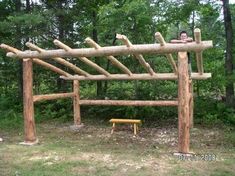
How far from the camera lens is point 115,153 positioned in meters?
8.07

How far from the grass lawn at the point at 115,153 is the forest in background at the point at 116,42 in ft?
4.80

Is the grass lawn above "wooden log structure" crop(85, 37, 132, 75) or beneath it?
beneath

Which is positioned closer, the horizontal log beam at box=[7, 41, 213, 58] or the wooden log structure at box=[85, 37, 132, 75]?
the horizontal log beam at box=[7, 41, 213, 58]

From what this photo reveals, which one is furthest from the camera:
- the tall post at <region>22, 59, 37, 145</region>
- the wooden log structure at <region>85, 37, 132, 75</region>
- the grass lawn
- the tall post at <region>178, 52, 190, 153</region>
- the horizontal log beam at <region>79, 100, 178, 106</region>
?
the horizontal log beam at <region>79, 100, 178, 106</region>

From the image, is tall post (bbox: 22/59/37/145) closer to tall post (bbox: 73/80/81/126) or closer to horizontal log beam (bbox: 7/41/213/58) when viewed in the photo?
→ horizontal log beam (bbox: 7/41/213/58)

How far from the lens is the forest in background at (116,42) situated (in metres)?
11.8

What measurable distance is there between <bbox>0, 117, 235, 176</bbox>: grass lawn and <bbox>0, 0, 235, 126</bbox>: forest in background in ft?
4.80

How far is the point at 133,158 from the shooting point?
7.57 meters

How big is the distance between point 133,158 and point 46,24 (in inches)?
301

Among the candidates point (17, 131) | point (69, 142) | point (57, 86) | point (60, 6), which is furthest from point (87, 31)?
point (69, 142)

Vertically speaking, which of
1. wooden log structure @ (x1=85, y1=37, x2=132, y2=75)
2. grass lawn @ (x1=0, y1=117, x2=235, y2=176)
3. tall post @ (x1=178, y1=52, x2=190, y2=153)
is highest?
wooden log structure @ (x1=85, y1=37, x2=132, y2=75)

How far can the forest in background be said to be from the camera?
11812 millimetres

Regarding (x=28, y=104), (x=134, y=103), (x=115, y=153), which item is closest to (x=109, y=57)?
(x=115, y=153)

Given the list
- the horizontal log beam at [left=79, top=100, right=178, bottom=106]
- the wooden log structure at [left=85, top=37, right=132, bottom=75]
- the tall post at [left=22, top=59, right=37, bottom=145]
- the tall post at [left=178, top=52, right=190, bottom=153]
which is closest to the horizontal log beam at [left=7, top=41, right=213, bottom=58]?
the wooden log structure at [left=85, top=37, right=132, bottom=75]
